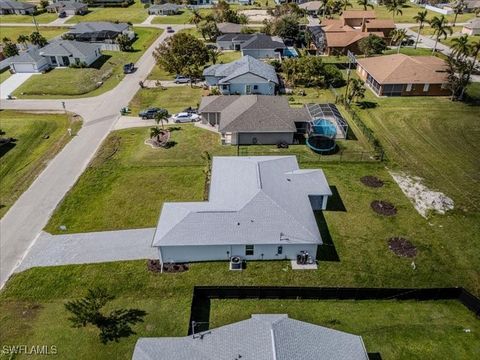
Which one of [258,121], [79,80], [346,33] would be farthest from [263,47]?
[79,80]

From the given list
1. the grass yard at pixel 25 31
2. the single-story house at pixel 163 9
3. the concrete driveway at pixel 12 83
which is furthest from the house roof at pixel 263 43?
the grass yard at pixel 25 31

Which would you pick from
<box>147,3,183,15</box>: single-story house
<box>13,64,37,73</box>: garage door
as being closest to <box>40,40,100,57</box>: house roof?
<box>13,64,37,73</box>: garage door

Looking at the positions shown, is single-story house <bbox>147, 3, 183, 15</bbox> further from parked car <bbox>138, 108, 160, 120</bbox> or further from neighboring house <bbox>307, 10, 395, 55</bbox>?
parked car <bbox>138, 108, 160, 120</bbox>

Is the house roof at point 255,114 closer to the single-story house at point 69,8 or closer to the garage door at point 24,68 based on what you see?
the garage door at point 24,68

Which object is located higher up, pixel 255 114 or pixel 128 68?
pixel 255 114

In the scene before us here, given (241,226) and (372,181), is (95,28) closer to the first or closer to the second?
(372,181)

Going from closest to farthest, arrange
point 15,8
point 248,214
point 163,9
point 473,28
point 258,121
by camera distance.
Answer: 1. point 248,214
2. point 258,121
3. point 473,28
4. point 163,9
5. point 15,8

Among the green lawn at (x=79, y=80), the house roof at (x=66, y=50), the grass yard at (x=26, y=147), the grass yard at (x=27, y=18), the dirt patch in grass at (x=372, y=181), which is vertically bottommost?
the grass yard at (x=26, y=147)
